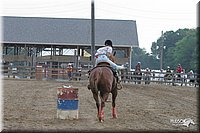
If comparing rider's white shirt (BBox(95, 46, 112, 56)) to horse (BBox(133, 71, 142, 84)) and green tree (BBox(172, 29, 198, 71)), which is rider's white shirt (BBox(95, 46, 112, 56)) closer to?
horse (BBox(133, 71, 142, 84))

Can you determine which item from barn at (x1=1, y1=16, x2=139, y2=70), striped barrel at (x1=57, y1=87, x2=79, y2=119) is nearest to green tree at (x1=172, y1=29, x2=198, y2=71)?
barn at (x1=1, y1=16, x2=139, y2=70)

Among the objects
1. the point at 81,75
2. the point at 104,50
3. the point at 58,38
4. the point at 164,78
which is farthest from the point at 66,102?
the point at 58,38

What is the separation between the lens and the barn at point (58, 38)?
152ft

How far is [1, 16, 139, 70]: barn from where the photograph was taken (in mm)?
46206

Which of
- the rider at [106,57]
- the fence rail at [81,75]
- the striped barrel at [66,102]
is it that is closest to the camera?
the striped barrel at [66,102]

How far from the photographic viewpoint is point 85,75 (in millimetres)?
Answer: 32812

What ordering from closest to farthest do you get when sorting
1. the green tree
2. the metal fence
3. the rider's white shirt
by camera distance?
the rider's white shirt, the metal fence, the green tree

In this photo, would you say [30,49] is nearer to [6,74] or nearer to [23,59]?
[23,59]

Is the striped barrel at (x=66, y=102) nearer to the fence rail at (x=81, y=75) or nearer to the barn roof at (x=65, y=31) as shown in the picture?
the fence rail at (x=81, y=75)

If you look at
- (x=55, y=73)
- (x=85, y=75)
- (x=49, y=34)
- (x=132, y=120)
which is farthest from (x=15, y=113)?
(x=49, y=34)

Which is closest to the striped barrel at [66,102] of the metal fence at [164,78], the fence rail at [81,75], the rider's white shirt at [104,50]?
the rider's white shirt at [104,50]

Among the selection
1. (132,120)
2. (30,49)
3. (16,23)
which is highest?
(16,23)

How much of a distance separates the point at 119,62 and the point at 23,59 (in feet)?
33.6

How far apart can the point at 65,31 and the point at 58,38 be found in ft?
6.92
